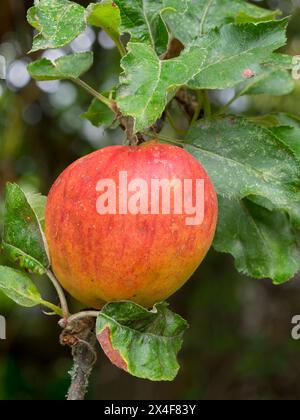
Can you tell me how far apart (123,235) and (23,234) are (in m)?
0.16

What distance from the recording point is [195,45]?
27.2 inches

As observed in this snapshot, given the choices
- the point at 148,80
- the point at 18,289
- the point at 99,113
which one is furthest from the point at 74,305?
the point at 148,80

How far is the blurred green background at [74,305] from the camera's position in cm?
188

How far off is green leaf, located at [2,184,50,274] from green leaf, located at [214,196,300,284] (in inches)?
9.1

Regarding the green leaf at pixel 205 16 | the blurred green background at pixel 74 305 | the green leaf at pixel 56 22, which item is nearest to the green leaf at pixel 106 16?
the green leaf at pixel 56 22

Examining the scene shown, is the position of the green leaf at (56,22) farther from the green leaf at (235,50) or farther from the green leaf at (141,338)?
the green leaf at (141,338)

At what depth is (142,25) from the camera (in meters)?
0.73

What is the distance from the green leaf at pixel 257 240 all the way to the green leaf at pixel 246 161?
7 centimetres

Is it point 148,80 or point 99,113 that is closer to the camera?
point 148,80

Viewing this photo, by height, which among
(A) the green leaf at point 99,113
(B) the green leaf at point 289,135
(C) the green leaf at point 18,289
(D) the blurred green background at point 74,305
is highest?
(A) the green leaf at point 99,113

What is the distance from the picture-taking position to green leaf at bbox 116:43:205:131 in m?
0.58

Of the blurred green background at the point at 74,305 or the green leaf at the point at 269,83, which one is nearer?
the green leaf at the point at 269,83

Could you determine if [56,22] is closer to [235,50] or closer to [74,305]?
[235,50]
